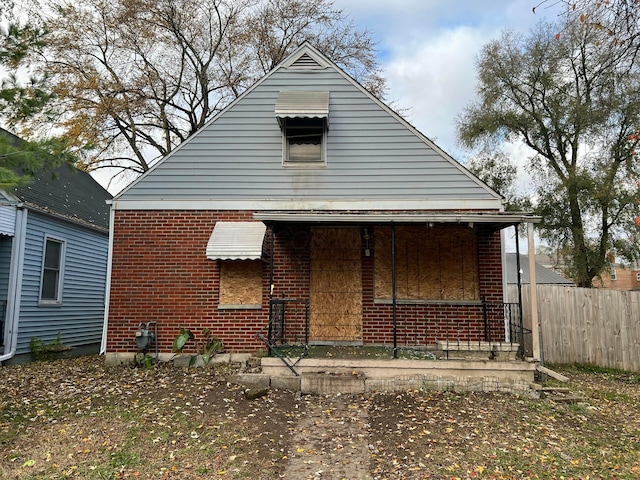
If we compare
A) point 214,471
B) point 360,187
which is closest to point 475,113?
point 360,187

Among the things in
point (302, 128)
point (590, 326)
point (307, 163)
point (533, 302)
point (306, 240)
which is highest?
point (302, 128)

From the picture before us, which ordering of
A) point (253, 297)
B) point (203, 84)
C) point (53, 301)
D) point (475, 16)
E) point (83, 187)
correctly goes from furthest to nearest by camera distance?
point (203, 84), point (83, 187), point (53, 301), point (253, 297), point (475, 16)

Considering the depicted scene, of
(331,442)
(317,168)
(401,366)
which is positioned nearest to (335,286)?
(401,366)

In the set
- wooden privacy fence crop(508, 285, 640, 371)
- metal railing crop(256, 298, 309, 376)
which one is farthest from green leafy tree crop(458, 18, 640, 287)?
metal railing crop(256, 298, 309, 376)

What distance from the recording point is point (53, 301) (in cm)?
1198

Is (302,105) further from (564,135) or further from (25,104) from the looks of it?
(564,135)

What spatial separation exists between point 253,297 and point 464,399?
14.4 ft

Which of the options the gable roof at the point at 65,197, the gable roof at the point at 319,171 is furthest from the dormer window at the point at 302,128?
the gable roof at the point at 65,197

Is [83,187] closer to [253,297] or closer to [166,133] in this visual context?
[166,133]

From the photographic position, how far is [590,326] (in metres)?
10.7

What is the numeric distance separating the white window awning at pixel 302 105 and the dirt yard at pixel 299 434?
5306 mm

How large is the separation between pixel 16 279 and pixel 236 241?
19.5 ft

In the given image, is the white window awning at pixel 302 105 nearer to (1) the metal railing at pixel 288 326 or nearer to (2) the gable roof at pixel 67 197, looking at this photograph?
(1) the metal railing at pixel 288 326

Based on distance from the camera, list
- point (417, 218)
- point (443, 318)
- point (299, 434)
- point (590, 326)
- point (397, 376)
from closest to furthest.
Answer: point (299, 434)
point (397, 376)
point (417, 218)
point (443, 318)
point (590, 326)
